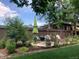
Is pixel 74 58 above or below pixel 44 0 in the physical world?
below

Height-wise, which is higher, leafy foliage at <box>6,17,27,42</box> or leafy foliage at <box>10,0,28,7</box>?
leafy foliage at <box>10,0,28,7</box>

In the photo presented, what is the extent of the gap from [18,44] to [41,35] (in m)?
15.5

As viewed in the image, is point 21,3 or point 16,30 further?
point 16,30

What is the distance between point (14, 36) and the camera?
75.6 feet

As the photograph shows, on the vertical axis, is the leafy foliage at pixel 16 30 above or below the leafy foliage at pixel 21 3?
below

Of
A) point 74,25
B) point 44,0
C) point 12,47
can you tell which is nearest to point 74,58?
point 44,0

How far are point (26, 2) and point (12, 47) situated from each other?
10.5 meters

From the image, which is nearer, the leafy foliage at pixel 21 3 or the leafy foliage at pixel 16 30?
the leafy foliage at pixel 21 3

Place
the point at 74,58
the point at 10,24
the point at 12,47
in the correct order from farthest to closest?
the point at 10,24 < the point at 12,47 < the point at 74,58

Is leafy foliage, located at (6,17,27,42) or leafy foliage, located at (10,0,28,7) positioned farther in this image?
leafy foliage, located at (6,17,27,42)

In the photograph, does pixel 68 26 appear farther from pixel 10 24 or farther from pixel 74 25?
pixel 10 24

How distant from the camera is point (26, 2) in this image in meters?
9.68

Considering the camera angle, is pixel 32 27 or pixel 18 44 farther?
pixel 32 27

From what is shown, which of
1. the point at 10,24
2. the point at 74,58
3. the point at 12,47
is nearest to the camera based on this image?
the point at 74,58
